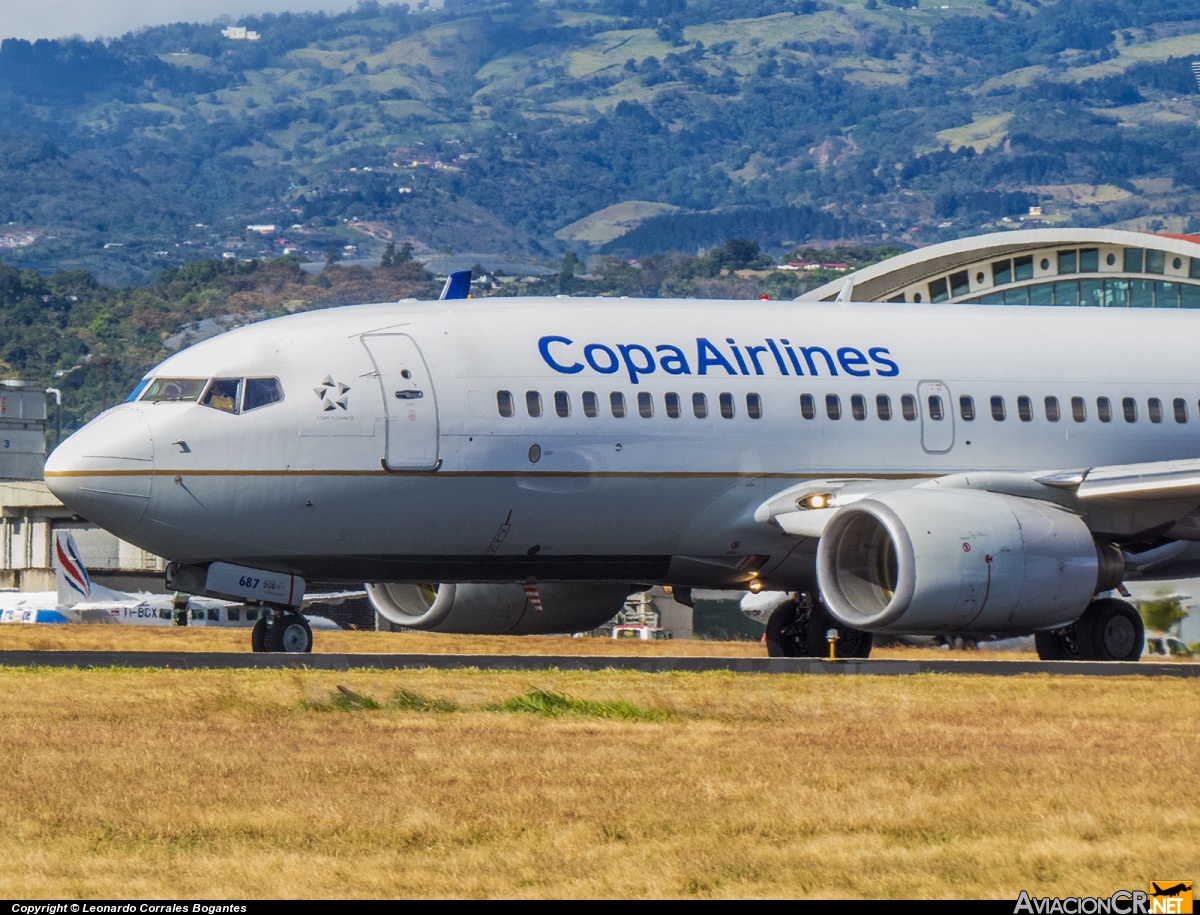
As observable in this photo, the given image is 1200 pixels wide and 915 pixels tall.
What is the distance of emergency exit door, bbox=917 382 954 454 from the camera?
2578 cm

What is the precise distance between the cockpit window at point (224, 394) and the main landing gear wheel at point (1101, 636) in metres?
10.9

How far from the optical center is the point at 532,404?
23609mm

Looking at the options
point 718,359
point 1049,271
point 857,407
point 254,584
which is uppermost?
point 1049,271

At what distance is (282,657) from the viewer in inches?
872

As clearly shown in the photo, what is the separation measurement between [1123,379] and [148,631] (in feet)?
64.9

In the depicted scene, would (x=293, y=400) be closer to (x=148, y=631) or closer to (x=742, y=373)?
(x=742, y=373)

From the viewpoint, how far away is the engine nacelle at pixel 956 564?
74.4 ft

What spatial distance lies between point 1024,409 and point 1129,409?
181 centimetres

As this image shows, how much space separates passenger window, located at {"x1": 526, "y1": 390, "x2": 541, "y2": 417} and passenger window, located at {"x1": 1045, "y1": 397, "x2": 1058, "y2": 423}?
7396mm

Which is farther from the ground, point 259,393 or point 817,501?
point 259,393

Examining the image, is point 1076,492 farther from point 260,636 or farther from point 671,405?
point 260,636

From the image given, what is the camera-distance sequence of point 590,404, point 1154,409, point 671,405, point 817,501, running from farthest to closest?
point 1154,409 < point 817,501 < point 671,405 < point 590,404

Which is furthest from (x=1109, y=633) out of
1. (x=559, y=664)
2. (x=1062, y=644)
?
(x=559, y=664)

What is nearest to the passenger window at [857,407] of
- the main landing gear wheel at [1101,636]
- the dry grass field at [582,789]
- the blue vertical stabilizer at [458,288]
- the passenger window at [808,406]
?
the passenger window at [808,406]
